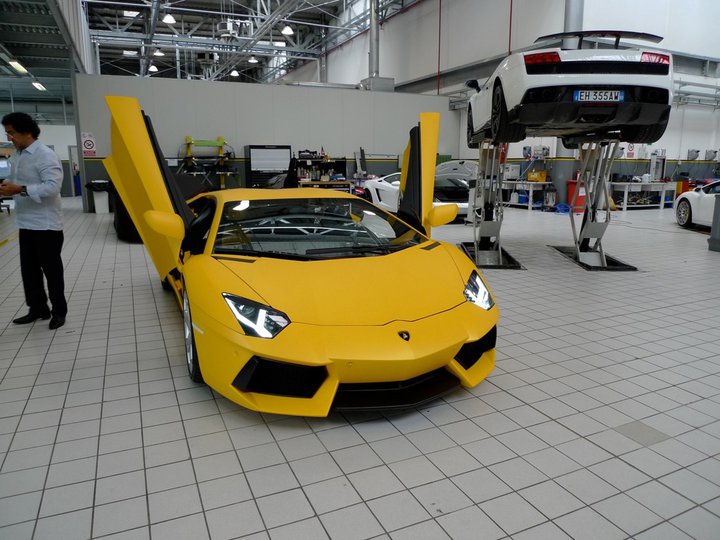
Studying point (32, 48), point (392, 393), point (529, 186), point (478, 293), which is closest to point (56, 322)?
point (392, 393)

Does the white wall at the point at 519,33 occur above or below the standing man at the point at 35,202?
above

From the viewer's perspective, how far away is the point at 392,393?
2.49m

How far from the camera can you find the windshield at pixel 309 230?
307cm

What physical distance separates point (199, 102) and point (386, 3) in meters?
8.24

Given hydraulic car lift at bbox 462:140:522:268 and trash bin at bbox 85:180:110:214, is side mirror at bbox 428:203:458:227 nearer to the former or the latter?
hydraulic car lift at bbox 462:140:522:268

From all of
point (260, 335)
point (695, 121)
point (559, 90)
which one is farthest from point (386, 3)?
point (260, 335)

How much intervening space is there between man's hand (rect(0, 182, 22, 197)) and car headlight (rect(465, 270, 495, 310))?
324 cm

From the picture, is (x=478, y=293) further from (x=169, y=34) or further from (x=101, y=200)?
(x=169, y=34)

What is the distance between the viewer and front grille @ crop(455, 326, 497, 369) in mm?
2631

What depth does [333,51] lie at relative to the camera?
22.3 metres

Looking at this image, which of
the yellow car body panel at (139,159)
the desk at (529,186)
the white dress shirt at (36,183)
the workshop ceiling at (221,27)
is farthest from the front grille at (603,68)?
the workshop ceiling at (221,27)

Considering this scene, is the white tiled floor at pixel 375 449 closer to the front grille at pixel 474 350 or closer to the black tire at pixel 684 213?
the front grille at pixel 474 350

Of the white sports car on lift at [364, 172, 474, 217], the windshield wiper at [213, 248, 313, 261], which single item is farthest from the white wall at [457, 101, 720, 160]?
the windshield wiper at [213, 248, 313, 261]

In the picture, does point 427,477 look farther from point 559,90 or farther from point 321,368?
point 559,90
